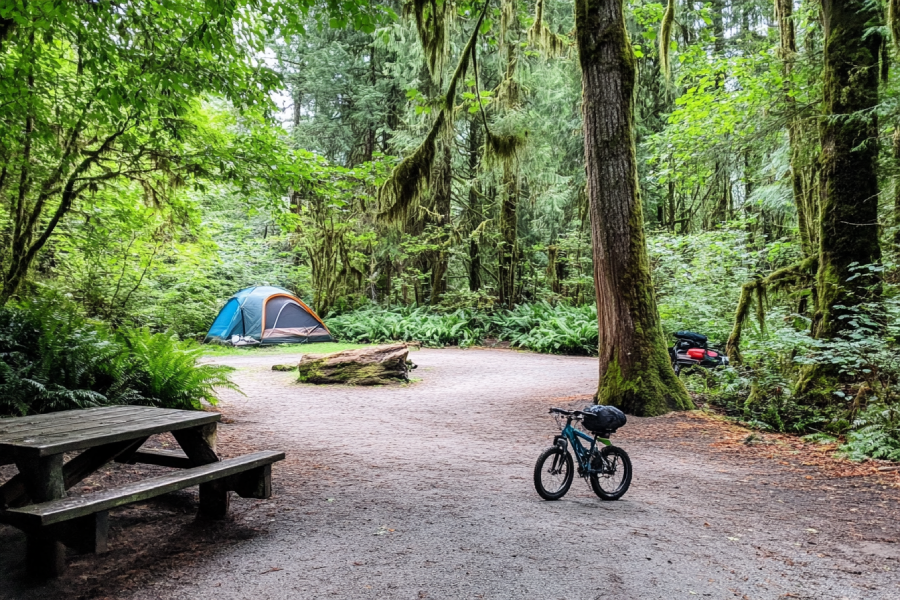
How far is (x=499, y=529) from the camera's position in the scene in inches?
140

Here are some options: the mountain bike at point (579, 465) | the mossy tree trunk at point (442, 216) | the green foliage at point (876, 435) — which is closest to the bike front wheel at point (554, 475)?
the mountain bike at point (579, 465)

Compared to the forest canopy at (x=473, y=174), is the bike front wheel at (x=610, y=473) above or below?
below

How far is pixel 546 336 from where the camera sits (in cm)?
1759

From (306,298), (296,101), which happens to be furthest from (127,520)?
(296,101)

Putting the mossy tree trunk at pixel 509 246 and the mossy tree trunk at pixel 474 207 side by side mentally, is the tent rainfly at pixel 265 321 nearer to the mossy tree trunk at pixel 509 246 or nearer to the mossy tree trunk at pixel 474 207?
the mossy tree trunk at pixel 474 207

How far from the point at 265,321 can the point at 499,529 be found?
1608 cm

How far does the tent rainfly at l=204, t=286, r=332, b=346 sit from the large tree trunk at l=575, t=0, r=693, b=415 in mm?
13068

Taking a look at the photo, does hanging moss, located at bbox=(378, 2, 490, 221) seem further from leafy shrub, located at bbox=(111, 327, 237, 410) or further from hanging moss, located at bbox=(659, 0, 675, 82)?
leafy shrub, located at bbox=(111, 327, 237, 410)

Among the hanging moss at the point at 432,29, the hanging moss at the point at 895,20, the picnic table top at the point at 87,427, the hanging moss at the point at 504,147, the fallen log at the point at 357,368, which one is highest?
the hanging moss at the point at 432,29

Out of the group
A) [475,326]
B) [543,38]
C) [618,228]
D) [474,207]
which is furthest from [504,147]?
[474,207]

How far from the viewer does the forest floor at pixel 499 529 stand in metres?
2.82

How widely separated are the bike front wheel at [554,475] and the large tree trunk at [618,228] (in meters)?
3.44

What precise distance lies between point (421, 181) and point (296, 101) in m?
21.1

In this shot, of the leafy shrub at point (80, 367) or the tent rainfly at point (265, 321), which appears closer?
the leafy shrub at point (80, 367)
